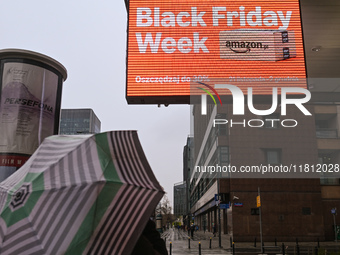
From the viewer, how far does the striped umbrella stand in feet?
10.3

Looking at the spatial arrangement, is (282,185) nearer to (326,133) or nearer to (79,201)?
(326,133)

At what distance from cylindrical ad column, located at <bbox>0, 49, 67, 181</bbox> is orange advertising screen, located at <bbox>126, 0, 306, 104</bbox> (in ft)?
20.3

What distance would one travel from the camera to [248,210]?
32.9 meters

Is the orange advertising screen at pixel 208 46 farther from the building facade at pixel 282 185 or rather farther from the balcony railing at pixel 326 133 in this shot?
the balcony railing at pixel 326 133

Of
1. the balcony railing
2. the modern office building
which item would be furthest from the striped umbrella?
the modern office building

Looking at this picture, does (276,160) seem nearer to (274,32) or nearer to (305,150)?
(305,150)

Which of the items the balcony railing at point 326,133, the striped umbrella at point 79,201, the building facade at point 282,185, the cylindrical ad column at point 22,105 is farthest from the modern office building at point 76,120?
the striped umbrella at point 79,201

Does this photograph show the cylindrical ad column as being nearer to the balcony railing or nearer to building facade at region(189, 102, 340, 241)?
building facade at region(189, 102, 340, 241)

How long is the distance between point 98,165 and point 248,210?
103ft

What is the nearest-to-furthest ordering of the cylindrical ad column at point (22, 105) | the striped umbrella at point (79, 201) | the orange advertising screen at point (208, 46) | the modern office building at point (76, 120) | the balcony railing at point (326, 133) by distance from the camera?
1. the striped umbrella at point (79, 201)
2. the cylindrical ad column at point (22, 105)
3. the orange advertising screen at point (208, 46)
4. the balcony railing at point (326, 133)
5. the modern office building at point (76, 120)

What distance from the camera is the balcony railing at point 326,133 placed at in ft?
115

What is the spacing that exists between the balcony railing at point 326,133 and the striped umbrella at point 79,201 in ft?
112

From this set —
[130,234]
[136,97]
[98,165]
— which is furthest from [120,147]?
[136,97]

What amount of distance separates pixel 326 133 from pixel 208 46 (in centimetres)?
2678
